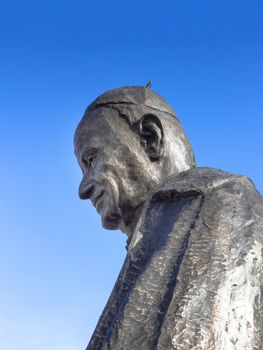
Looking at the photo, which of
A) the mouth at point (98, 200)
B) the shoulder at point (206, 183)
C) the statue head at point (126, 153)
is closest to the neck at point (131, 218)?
the statue head at point (126, 153)

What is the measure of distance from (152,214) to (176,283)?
74 centimetres

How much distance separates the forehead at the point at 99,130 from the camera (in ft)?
17.5

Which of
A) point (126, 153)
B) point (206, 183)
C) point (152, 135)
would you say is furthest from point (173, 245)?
point (152, 135)

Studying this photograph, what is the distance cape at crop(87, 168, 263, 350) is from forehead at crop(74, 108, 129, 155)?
1051mm

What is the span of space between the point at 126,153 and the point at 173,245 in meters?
1.42

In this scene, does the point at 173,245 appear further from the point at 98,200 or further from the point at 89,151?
the point at 89,151

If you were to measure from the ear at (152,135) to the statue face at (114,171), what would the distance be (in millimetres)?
41

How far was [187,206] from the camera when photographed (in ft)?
13.6

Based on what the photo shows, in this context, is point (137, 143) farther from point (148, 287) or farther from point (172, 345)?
point (172, 345)

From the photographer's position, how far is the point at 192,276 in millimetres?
3602

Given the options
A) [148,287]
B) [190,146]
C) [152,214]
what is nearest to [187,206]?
[152,214]

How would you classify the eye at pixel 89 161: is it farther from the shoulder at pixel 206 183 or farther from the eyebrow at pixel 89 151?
the shoulder at pixel 206 183

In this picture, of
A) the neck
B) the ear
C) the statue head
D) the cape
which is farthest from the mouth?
the cape

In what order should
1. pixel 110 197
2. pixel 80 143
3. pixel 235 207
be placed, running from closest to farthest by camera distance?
pixel 235 207
pixel 110 197
pixel 80 143
